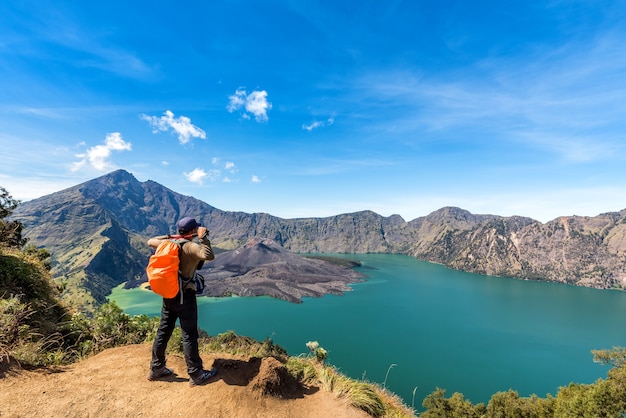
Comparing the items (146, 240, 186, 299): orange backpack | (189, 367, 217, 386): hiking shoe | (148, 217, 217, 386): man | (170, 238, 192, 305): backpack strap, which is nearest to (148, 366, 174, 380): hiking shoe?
(148, 217, 217, 386): man

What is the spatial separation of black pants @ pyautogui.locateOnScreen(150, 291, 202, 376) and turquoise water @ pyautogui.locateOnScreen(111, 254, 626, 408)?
1216 inches

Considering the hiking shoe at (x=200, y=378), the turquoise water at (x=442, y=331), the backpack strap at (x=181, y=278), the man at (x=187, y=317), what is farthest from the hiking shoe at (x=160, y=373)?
the turquoise water at (x=442, y=331)

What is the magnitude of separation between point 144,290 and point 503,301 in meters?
163

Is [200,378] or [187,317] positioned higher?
[187,317]

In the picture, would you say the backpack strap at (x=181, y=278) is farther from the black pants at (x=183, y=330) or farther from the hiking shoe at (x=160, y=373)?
the hiking shoe at (x=160, y=373)

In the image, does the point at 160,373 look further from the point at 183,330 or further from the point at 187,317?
the point at 187,317

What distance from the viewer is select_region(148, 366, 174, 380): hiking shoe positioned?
503 cm

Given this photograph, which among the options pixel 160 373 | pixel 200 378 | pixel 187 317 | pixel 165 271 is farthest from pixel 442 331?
pixel 165 271

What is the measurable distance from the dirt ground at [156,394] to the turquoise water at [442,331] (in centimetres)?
3010

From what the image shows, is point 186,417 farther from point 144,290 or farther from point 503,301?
point 144,290

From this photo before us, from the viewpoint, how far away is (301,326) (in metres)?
83.0

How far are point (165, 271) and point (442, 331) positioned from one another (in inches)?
3507

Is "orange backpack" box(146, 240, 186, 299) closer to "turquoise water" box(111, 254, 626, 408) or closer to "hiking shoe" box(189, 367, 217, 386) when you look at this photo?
"hiking shoe" box(189, 367, 217, 386)

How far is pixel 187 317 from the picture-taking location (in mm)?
5098
